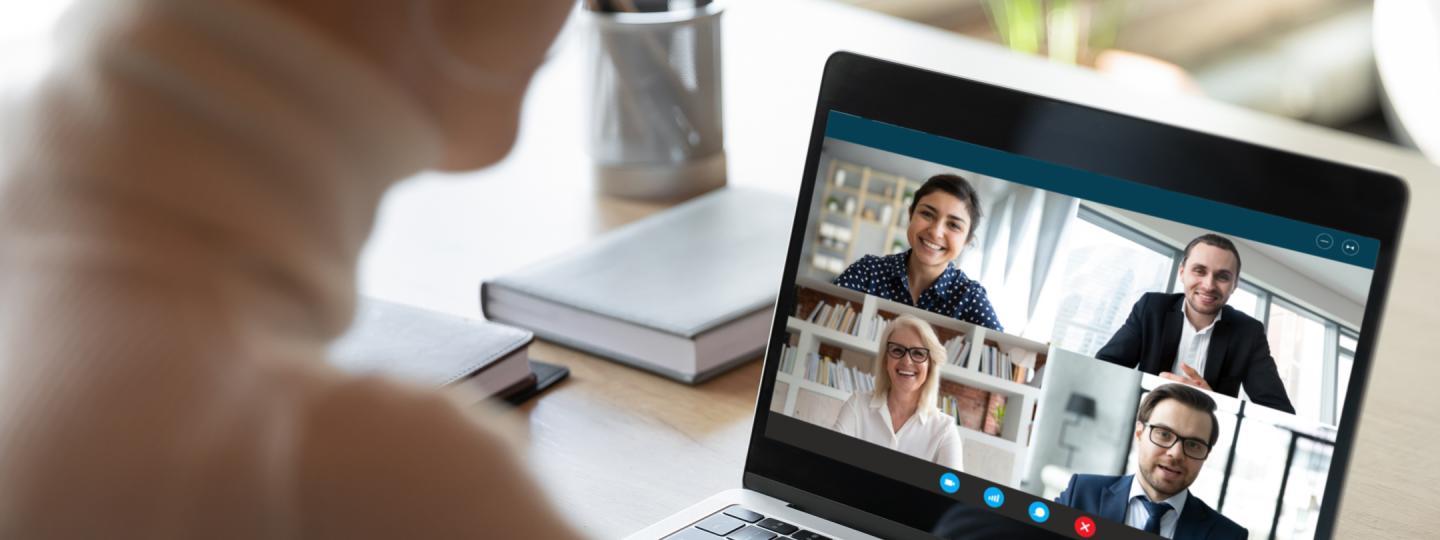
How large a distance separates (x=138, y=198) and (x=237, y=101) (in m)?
0.03

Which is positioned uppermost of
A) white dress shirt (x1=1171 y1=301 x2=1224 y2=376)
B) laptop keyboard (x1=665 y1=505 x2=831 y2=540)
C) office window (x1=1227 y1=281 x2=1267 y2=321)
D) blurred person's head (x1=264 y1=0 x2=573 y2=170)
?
blurred person's head (x1=264 y1=0 x2=573 y2=170)

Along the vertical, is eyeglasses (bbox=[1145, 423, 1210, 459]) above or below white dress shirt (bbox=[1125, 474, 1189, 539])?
above

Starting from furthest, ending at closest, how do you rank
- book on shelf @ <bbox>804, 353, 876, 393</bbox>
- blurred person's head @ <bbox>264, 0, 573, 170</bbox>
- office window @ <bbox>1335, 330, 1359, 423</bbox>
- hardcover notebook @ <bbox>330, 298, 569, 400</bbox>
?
1. hardcover notebook @ <bbox>330, 298, 569, 400</bbox>
2. book on shelf @ <bbox>804, 353, 876, 393</bbox>
3. office window @ <bbox>1335, 330, 1359, 423</bbox>
4. blurred person's head @ <bbox>264, 0, 573, 170</bbox>

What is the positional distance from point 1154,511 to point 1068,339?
10cm

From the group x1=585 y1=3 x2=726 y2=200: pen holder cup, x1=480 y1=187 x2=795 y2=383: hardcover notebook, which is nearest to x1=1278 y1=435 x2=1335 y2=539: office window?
x1=480 y1=187 x2=795 y2=383: hardcover notebook

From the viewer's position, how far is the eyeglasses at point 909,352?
2.52 ft

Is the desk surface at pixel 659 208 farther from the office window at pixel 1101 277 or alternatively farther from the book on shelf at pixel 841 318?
the office window at pixel 1101 277

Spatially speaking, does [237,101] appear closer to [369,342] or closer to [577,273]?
[369,342]

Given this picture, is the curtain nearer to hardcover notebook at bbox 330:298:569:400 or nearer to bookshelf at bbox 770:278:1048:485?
bookshelf at bbox 770:278:1048:485

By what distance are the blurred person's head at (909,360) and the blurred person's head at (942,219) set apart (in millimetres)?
40

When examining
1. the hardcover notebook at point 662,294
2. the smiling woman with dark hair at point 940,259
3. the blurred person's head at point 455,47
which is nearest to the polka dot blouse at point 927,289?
the smiling woman with dark hair at point 940,259

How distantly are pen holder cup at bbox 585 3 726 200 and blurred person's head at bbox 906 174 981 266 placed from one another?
0.63 metres

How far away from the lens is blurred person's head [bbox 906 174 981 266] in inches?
29.9

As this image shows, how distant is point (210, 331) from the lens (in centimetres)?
28
